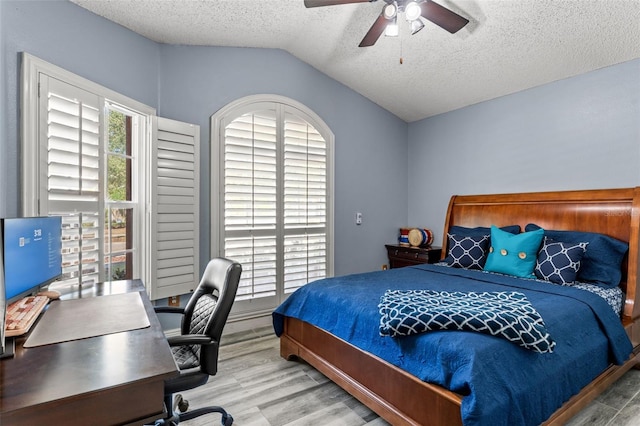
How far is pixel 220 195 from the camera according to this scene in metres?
3.35

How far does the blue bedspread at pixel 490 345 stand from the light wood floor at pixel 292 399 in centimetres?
29

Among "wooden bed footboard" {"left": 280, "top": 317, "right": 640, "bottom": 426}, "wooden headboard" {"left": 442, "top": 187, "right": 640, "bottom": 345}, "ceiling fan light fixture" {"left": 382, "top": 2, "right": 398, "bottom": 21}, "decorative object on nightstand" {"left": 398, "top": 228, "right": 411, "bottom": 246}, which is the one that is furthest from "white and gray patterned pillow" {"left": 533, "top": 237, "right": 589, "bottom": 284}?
"ceiling fan light fixture" {"left": 382, "top": 2, "right": 398, "bottom": 21}

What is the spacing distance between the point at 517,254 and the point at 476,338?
171cm

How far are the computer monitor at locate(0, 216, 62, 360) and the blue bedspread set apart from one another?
5.43ft

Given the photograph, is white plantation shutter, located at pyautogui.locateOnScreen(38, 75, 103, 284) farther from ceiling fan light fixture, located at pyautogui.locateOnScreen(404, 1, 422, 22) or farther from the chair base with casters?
ceiling fan light fixture, located at pyautogui.locateOnScreen(404, 1, 422, 22)

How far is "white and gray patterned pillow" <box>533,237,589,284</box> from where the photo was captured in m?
2.64

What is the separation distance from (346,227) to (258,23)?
2.47m

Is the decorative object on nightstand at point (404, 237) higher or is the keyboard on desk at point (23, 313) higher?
the decorative object on nightstand at point (404, 237)

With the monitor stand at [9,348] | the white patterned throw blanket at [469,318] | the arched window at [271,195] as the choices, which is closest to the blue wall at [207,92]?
the arched window at [271,195]

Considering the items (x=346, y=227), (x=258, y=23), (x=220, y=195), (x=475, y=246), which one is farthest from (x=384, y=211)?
(x=258, y=23)

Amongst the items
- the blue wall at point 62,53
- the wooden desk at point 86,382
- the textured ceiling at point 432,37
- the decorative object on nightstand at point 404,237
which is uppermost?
the textured ceiling at point 432,37

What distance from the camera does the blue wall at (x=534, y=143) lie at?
116 inches

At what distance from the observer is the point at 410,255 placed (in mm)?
4277

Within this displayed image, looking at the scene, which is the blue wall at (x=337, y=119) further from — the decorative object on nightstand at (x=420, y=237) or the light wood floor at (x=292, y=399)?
the light wood floor at (x=292, y=399)
